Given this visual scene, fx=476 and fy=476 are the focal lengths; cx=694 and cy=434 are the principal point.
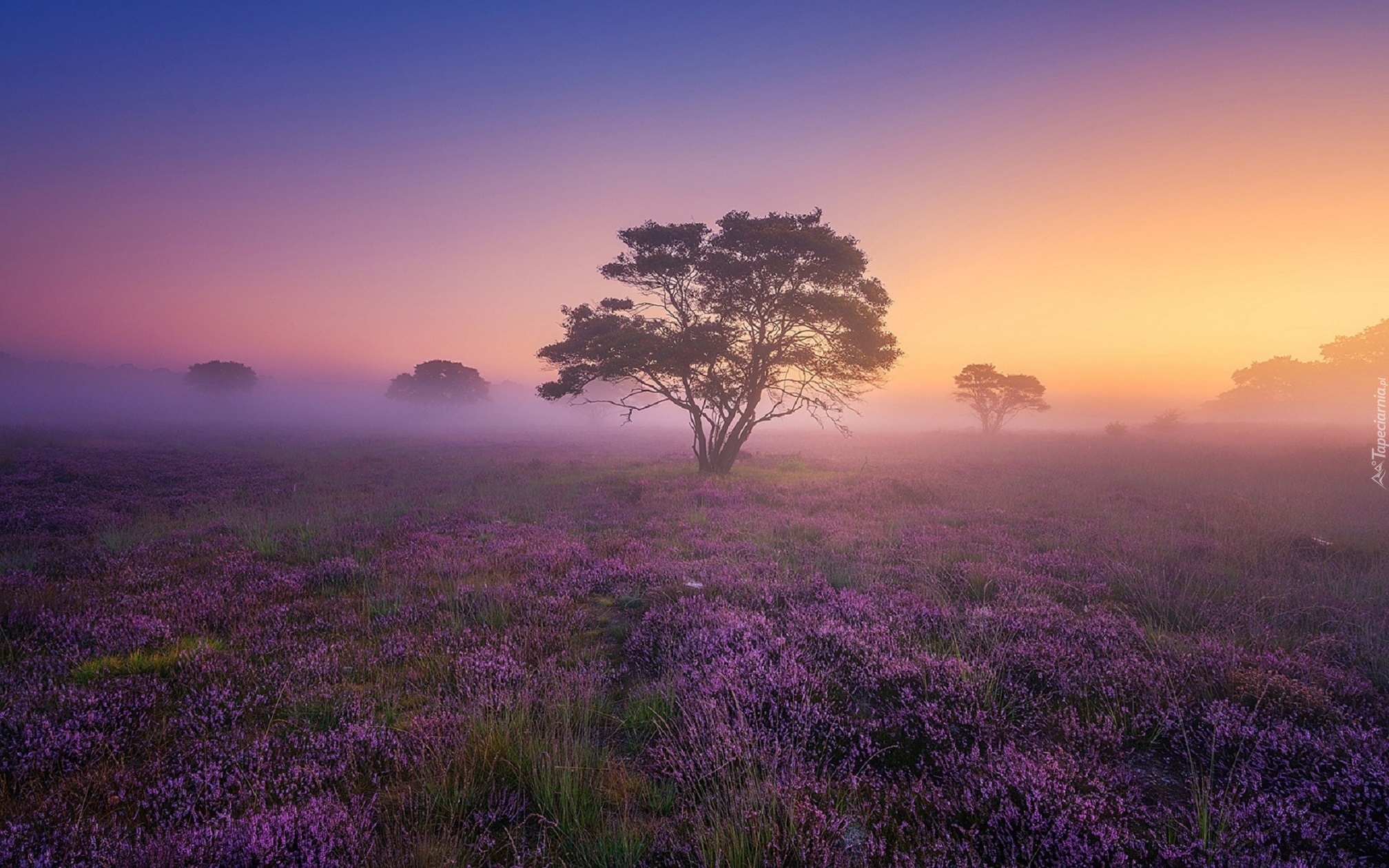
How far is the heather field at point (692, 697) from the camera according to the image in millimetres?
2342

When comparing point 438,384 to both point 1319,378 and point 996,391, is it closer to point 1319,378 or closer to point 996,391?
point 996,391

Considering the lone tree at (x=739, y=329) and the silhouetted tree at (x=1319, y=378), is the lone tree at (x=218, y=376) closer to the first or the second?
the lone tree at (x=739, y=329)

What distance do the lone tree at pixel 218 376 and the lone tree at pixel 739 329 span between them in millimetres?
100599

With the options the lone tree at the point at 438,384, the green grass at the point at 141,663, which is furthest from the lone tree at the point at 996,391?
the lone tree at the point at 438,384

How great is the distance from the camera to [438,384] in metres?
83.2

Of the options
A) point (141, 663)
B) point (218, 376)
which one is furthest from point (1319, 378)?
point (218, 376)

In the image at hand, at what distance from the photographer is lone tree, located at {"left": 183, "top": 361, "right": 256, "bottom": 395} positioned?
3351 inches

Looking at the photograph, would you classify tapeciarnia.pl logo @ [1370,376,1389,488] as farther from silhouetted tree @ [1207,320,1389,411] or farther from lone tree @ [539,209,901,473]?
silhouetted tree @ [1207,320,1389,411]

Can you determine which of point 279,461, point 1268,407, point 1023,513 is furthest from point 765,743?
point 1268,407

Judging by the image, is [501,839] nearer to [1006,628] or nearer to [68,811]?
[68,811]

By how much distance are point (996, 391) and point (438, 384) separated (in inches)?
3315

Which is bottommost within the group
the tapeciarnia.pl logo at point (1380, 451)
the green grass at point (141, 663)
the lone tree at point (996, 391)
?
the green grass at point (141, 663)

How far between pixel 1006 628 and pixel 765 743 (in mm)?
3597

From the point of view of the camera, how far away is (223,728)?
329cm
